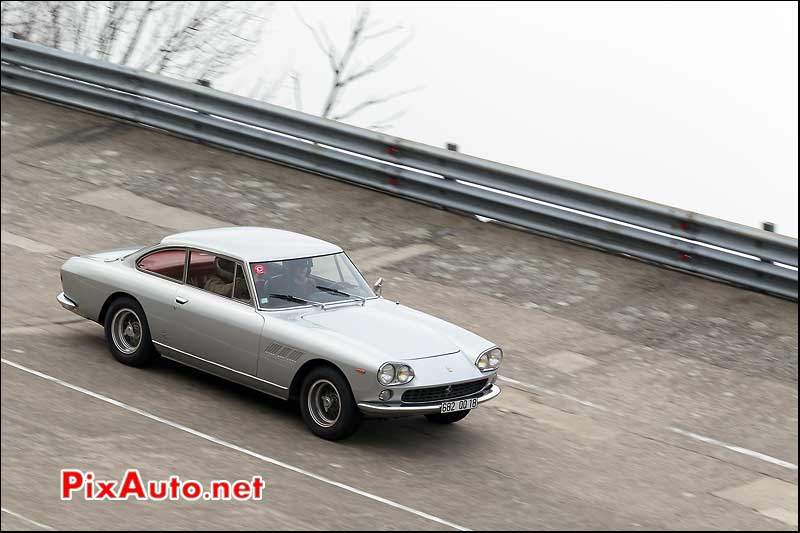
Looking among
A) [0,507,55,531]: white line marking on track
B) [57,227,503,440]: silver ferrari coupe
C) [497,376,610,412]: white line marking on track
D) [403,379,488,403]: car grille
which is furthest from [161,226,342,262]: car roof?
[0,507,55,531]: white line marking on track

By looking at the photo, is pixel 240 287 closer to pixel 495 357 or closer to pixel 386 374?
pixel 386 374

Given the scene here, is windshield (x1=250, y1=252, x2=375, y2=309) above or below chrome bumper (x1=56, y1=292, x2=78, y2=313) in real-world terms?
above

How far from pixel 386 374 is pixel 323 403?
0.71 metres

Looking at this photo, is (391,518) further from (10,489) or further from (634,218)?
(634,218)

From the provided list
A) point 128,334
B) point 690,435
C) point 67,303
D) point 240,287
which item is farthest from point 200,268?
point 690,435

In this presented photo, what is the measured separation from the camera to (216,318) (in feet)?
31.7

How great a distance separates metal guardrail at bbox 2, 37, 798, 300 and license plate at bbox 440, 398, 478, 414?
544 centimetres

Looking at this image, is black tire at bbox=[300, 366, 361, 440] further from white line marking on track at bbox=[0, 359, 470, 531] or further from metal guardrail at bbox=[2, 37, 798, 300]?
metal guardrail at bbox=[2, 37, 798, 300]

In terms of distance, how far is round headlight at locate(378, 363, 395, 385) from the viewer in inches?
341

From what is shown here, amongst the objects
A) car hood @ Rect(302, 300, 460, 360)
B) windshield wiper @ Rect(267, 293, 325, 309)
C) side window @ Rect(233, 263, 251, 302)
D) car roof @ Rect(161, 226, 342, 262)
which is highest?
car roof @ Rect(161, 226, 342, 262)

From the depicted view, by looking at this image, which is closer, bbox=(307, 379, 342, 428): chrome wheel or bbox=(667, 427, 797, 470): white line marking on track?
bbox=(307, 379, 342, 428): chrome wheel

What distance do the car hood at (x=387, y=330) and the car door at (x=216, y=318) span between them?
0.53 meters

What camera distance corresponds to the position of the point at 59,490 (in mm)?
7523

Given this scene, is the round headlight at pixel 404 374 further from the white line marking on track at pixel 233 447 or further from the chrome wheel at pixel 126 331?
the chrome wheel at pixel 126 331
